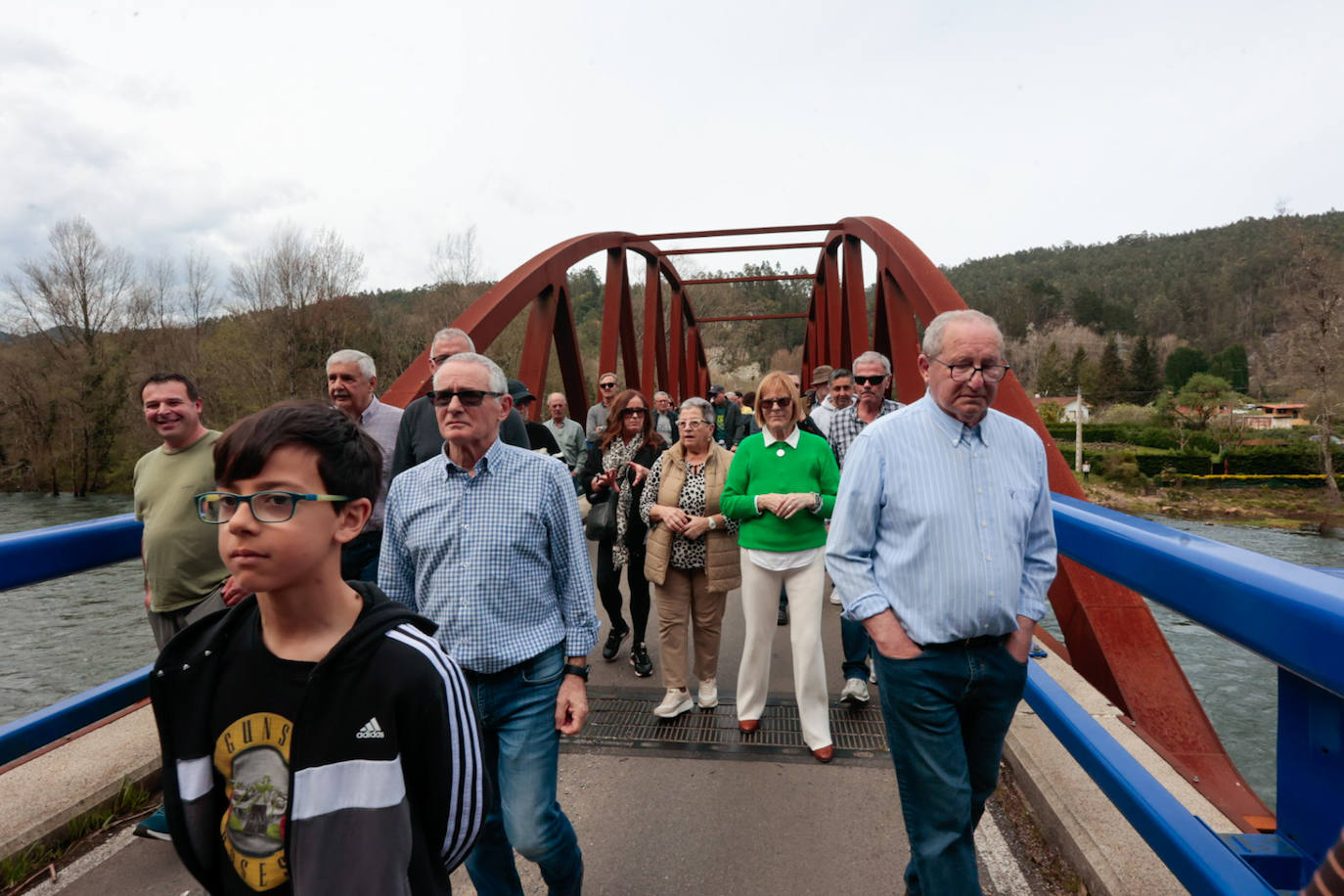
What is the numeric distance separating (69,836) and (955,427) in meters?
3.15

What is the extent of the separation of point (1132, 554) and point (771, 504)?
1.86m

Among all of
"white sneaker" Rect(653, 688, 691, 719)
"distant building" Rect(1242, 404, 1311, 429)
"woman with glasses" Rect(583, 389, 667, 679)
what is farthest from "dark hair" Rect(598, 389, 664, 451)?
"distant building" Rect(1242, 404, 1311, 429)

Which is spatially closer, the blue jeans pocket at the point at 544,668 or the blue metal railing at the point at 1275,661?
the blue metal railing at the point at 1275,661

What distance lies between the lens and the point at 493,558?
1.94m

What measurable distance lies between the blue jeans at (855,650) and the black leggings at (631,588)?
1.17 meters

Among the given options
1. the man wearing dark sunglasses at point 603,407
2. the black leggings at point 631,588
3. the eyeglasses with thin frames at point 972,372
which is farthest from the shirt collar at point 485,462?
the man wearing dark sunglasses at point 603,407

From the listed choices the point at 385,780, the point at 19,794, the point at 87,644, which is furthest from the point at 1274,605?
the point at 87,644

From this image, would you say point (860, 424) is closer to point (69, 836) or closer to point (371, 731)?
point (371, 731)

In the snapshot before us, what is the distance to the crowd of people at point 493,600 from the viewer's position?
3.65 feet

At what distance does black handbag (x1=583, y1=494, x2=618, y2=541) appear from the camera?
4.71m

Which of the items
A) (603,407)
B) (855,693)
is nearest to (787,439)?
(855,693)

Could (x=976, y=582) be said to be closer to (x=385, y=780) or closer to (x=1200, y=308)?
(x=385, y=780)

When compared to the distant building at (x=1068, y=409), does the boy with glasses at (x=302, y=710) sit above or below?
above

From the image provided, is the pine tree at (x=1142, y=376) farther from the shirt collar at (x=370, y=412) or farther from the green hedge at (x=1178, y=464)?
the shirt collar at (x=370, y=412)
